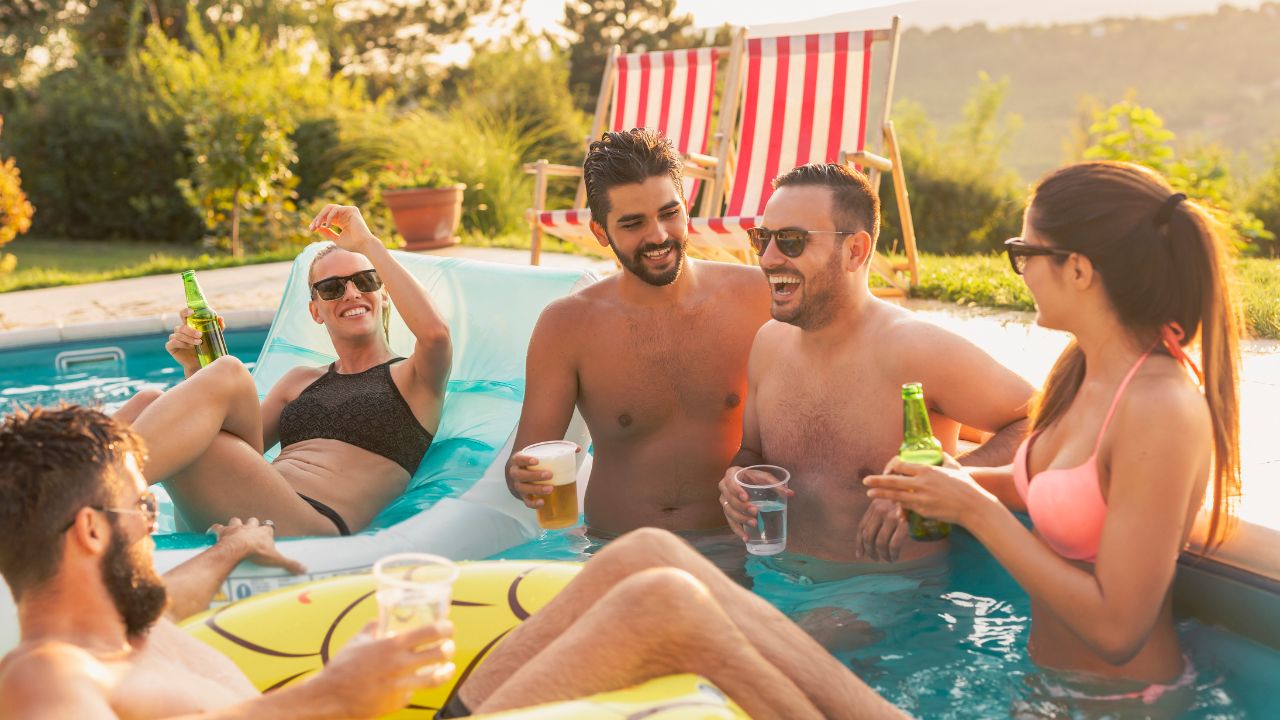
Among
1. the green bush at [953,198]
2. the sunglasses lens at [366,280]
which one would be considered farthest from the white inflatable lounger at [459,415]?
the green bush at [953,198]

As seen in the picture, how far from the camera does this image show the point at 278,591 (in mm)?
2666

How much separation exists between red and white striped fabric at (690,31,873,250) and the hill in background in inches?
851

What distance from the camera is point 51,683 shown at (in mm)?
1741

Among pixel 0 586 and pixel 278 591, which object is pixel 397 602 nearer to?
pixel 278 591

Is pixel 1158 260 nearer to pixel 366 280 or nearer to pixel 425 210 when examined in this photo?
pixel 366 280

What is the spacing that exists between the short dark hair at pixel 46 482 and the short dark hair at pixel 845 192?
2.07m

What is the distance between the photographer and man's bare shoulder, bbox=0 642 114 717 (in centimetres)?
171

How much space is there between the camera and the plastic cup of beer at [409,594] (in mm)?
1708

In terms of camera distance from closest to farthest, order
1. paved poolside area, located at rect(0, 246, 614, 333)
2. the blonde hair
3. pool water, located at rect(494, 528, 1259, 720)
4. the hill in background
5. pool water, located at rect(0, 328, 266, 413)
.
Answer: pool water, located at rect(494, 528, 1259, 720)
the blonde hair
pool water, located at rect(0, 328, 266, 413)
paved poolside area, located at rect(0, 246, 614, 333)
the hill in background

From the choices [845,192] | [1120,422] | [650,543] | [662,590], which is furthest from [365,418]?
[1120,422]

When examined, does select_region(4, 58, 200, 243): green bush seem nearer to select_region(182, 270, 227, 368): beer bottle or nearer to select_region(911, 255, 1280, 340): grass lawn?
select_region(911, 255, 1280, 340): grass lawn

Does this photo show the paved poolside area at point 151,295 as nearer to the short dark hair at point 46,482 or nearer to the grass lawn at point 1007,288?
the grass lawn at point 1007,288

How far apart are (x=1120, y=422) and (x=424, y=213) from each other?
10178 millimetres

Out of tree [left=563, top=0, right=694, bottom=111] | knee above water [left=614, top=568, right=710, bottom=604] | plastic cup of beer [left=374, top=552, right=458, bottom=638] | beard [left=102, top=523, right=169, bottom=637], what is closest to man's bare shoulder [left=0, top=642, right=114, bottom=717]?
beard [left=102, top=523, right=169, bottom=637]
